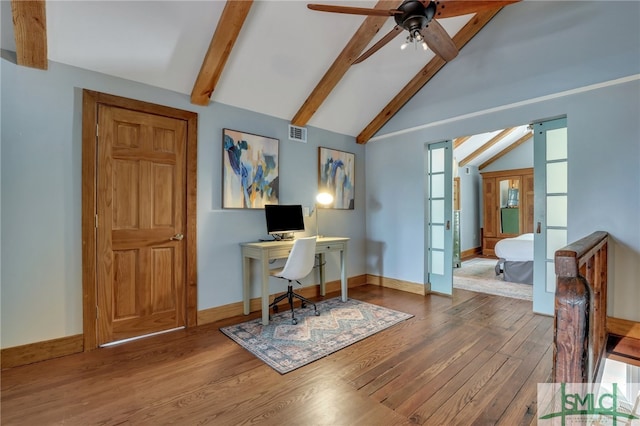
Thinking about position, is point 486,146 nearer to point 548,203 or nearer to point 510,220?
point 510,220

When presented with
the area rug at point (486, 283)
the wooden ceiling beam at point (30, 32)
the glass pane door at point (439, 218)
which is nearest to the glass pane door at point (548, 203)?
the area rug at point (486, 283)

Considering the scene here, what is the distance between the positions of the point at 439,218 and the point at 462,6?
2781 mm

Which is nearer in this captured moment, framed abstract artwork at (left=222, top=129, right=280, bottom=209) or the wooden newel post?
the wooden newel post

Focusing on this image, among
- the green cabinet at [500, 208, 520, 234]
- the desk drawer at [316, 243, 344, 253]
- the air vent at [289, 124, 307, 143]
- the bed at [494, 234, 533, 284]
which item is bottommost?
the bed at [494, 234, 533, 284]

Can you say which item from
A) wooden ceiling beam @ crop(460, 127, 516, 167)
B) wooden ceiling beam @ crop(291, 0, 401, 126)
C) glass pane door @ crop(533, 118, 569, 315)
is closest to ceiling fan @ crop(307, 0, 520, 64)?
wooden ceiling beam @ crop(291, 0, 401, 126)

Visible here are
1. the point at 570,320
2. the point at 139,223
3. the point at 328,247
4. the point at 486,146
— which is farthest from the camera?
the point at 486,146

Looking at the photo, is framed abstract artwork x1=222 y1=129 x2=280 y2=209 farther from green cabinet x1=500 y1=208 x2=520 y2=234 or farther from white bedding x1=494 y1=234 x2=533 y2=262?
green cabinet x1=500 y1=208 x2=520 y2=234

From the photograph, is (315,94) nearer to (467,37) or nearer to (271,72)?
(271,72)

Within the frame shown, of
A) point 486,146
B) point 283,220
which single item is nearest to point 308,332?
point 283,220

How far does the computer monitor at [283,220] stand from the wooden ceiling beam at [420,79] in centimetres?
193

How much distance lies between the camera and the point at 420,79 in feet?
13.4

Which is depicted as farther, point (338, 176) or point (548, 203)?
point (338, 176)

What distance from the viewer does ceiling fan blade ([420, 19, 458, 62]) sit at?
2373 millimetres

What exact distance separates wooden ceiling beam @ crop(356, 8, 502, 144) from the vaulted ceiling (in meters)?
0.02
